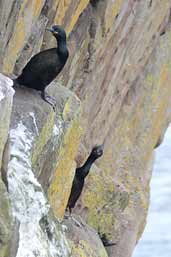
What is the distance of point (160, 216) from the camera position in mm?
45438

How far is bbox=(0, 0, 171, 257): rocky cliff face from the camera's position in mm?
10047

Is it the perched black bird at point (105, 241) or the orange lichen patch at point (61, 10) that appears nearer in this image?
the orange lichen patch at point (61, 10)

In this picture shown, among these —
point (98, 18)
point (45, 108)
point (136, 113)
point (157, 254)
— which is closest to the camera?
point (45, 108)

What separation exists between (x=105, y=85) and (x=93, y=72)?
39.5 inches

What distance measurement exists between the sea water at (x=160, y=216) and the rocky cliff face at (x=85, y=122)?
16.9 m

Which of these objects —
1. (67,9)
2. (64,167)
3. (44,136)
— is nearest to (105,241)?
(67,9)

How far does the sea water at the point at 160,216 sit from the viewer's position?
41.3 metres

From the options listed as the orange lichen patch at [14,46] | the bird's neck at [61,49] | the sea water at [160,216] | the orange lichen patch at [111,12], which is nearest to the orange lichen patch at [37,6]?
the orange lichen patch at [14,46]

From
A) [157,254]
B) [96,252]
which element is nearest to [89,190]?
[96,252]

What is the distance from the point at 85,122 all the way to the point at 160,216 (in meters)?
27.6

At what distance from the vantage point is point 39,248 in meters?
9.68

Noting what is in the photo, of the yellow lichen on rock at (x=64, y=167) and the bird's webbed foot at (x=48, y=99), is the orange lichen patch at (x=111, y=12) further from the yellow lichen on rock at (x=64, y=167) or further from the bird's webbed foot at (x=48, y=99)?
the bird's webbed foot at (x=48, y=99)

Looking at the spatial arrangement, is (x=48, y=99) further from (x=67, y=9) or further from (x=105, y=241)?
(x=105, y=241)

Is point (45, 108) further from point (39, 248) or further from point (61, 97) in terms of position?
point (39, 248)
